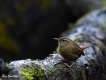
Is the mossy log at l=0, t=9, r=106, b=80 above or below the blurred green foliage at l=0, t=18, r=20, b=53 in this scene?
below

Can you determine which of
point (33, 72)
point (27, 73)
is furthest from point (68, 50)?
point (27, 73)

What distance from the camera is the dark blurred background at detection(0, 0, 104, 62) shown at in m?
9.16

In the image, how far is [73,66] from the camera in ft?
15.4

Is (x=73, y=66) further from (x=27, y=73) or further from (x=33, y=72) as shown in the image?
(x=27, y=73)

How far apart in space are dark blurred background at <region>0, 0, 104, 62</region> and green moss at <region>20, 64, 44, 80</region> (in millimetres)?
5044

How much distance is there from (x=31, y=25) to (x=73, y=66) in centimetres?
497

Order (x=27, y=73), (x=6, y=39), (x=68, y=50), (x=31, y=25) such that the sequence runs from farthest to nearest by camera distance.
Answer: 1. (x=31, y=25)
2. (x=6, y=39)
3. (x=68, y=50)
4. (x=27, y=73)

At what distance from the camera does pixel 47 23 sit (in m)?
9.84

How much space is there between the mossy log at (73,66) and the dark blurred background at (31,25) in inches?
80.7

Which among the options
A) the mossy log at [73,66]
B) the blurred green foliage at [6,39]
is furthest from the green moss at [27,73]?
the blurred green foliage at [6,39]

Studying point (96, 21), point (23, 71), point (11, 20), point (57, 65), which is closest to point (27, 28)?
point (11, 20)

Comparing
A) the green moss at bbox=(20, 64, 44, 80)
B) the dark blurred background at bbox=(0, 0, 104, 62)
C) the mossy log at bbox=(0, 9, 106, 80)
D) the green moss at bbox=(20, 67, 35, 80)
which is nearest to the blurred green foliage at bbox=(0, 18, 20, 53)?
the dark blurred background at bbox=(0, 0, 104, 62)

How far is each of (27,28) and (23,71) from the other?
576 centimetres

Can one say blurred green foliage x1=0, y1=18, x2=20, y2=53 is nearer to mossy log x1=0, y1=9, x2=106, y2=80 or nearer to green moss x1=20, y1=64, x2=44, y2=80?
mossy log x1=0, y1=9, x2=106, y2=80
